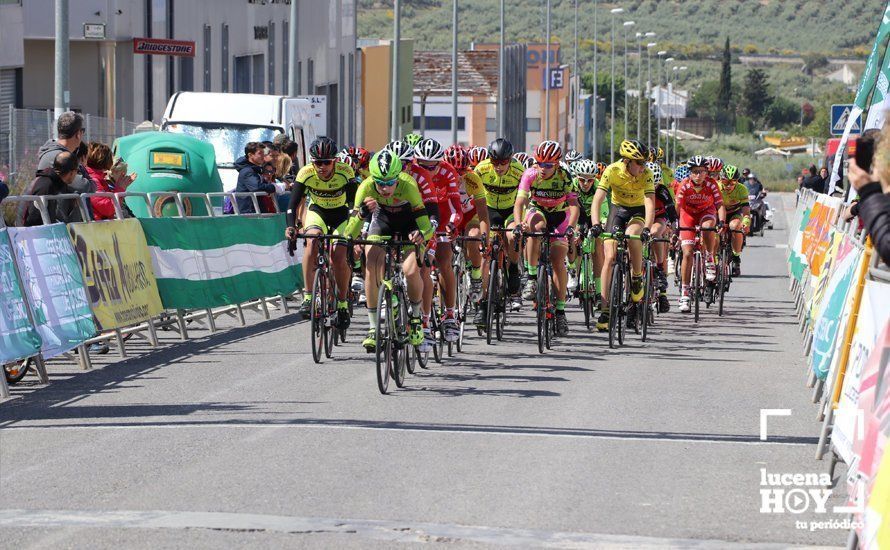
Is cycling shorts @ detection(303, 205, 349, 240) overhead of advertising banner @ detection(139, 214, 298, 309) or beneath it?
overhead

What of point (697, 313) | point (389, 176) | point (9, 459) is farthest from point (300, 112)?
point (9, 459)

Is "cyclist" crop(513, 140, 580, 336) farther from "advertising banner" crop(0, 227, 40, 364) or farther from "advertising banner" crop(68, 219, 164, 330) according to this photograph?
"advertising banner" crop(0, 227, 40, 364)

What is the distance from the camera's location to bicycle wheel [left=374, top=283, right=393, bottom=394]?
479 inches

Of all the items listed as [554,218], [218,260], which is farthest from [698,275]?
[218,260]

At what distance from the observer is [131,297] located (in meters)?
15.1

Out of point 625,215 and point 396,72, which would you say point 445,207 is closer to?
point 625,215

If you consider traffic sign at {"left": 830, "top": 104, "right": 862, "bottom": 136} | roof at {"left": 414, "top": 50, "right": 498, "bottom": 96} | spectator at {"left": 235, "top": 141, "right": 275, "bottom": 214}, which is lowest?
spectator at {"left": 235, "top": 141, "right": 275, "bottom": 214}

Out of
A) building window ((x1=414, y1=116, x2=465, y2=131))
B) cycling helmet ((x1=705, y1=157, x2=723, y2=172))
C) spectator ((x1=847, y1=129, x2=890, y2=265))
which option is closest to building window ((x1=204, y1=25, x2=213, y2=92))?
cycling helmet ((x1=705, y1=157, x2=723, y2=172))

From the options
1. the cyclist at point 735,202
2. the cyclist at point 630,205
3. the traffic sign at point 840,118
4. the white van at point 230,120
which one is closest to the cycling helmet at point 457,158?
the cyclist at point 630,205

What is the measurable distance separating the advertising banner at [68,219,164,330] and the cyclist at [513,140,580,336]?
148 inches

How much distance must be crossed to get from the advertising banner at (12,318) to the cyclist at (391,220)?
8.75 feet

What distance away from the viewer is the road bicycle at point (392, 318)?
1233 cm

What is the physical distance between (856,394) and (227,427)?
13.8ft

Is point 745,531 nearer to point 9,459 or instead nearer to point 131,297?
point 9,459
